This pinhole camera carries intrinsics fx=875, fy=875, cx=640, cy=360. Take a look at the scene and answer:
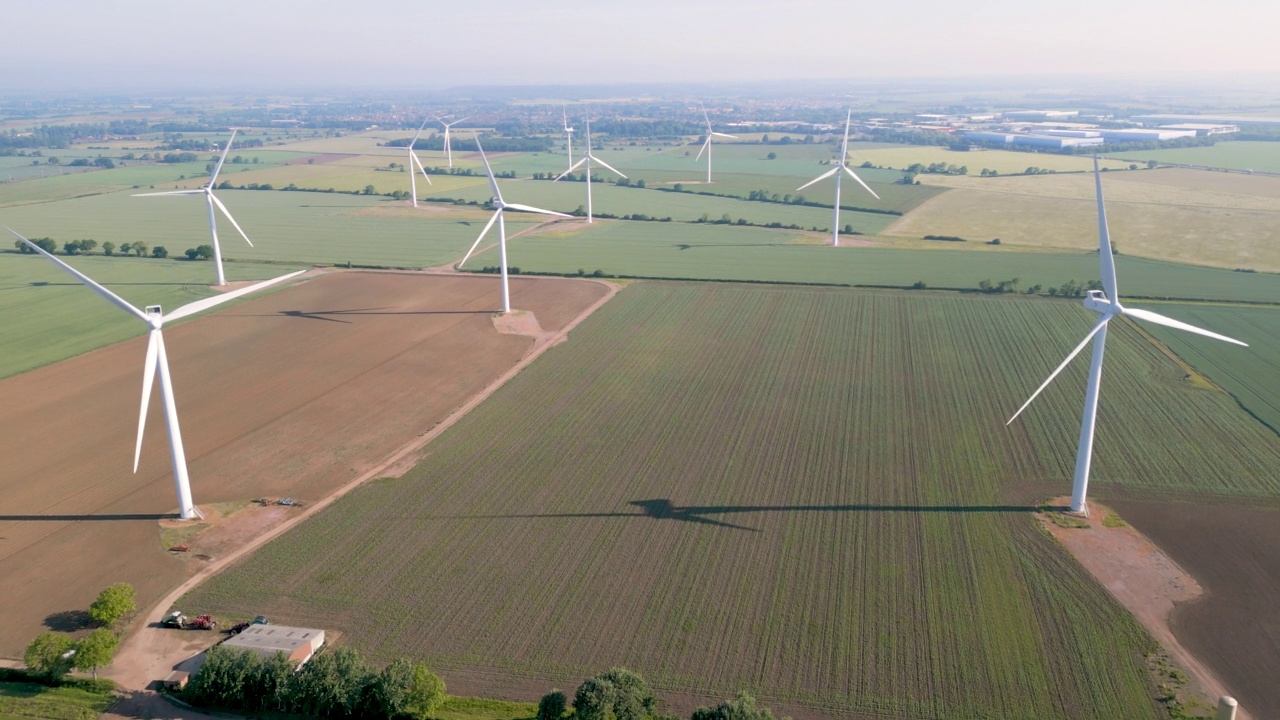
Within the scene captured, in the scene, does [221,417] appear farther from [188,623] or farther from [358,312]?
[358,312]

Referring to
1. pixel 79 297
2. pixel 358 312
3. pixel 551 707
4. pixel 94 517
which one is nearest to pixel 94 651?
pixel 94 517

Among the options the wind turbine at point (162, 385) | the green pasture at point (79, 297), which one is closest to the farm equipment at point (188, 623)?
the wind turbine at point (162, 385)

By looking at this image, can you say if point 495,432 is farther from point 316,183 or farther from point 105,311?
point 316,183

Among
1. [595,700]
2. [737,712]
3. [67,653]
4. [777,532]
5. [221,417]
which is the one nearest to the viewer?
[737,712]

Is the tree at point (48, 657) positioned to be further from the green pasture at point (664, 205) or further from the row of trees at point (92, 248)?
the green pasture at point (664, 205)

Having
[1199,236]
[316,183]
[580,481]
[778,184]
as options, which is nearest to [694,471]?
[580,481]
